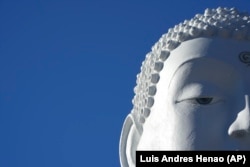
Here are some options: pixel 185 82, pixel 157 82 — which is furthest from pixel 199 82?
pixel 157 82

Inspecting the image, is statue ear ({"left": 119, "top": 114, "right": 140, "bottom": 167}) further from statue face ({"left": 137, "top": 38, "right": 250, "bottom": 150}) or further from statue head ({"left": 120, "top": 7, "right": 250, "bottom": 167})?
statue face ({"left": 137, "top": 38, "right": 250, "bottom": 150})

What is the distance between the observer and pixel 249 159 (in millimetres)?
6445

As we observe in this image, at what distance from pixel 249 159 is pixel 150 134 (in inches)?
48.4

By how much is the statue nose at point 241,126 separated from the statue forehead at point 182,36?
2.44ft

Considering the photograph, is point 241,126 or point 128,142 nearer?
point 241,126

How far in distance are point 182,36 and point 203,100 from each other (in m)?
0.91

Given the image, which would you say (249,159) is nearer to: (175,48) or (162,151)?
(162,151)

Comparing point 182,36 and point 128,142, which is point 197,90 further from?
point 128,142

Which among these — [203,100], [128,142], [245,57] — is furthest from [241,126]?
[128,142]

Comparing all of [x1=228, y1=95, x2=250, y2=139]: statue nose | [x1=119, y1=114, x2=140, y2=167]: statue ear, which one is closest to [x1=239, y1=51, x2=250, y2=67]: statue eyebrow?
Result: [x1=228, y1=95, x2=250, y2=139]: statue nose

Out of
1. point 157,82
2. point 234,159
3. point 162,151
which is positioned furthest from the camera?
point 157,82

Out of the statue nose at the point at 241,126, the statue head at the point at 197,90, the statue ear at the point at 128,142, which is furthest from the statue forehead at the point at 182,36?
the statue nose at the point at 241,126

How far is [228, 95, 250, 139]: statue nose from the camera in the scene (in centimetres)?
652

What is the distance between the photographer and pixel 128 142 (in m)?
7.75
